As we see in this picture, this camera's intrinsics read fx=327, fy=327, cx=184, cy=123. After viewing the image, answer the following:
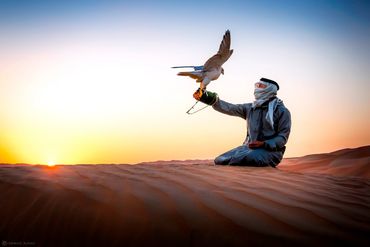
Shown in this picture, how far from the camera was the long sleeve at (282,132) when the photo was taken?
15.0 feet

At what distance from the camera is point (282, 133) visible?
4723mm

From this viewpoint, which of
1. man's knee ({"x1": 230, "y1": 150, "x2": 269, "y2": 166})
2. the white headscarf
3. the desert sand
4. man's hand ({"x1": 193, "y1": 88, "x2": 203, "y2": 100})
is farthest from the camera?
man's hand ({"x1": 193, "y1": 88, "x2": 203, "y2": 100})

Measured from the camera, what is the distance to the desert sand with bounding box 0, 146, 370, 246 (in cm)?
155

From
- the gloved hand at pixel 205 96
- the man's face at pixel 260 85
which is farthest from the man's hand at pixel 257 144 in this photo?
the gloved hand at pixel 205 96

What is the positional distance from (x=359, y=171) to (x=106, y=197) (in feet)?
15.1

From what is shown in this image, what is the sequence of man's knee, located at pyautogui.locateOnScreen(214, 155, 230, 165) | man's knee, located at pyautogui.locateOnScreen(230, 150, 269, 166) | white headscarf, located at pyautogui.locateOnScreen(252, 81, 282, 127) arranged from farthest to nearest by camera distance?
white headscarf, located at pyautogui.locateOnScreen(252, 81, 282, 127) < man's knee, located at pyautogui.locateOnScreen(214, 155, 230, 165) < man's knee, located at pyautogui.locateOnScreen(230, 150, 269, 166)

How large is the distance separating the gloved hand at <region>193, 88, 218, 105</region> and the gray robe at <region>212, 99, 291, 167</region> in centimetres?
10

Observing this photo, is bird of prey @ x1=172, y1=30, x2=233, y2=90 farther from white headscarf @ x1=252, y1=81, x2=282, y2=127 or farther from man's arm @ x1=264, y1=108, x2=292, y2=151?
man's arm @ x1=264, y1=108, x2=292, y2=151

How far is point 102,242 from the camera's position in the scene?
156cm

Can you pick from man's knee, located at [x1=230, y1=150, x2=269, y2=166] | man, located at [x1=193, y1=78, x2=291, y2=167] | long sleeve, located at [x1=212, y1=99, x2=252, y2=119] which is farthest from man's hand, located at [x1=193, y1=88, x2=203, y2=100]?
man's knee, located at [x1=230, y1=150, x2=269, y2=166]

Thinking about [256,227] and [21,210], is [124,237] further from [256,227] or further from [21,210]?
[21,210]

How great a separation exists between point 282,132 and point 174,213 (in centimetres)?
332

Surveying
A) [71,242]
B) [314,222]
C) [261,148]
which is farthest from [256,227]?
[261,148]

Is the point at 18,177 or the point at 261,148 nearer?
the point at 18,177
